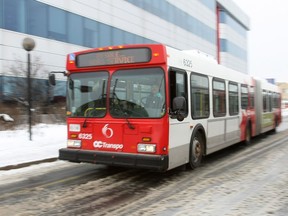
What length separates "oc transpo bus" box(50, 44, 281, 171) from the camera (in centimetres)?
722

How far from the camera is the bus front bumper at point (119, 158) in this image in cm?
698

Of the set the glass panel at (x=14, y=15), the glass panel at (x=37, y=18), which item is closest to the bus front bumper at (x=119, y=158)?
the glass panel at (x=14, y=15)

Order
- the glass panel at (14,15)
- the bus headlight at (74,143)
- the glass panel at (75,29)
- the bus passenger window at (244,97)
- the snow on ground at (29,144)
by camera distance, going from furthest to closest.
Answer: the glass panel at (75,29) < the glass panel at (14,15) < the bus passenger window at (244,97) < the snow on ground at (29,144) < the bus headlight at (74,143)

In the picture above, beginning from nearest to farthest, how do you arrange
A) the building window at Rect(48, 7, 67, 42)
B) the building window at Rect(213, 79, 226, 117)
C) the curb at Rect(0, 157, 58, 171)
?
the curb at Rect(0, 157, 58, 171) < the building window at Rect(213, 79, 226, 117) < the building window at Rect(48, 7, 67, 42)

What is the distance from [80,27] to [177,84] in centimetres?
1985

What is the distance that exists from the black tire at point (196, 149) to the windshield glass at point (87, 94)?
219cm

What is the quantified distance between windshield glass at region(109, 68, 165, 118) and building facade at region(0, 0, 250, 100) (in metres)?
13.1

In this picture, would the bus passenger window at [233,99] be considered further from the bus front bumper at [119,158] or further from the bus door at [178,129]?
the bus front bumper at [119,158]

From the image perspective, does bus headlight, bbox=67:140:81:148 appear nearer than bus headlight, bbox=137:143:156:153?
No

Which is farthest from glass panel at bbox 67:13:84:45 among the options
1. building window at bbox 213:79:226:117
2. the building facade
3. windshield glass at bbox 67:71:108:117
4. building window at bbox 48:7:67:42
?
windshield glass at bbox 67:71:108:117

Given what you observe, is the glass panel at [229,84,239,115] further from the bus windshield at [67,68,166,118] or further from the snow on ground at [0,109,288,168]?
the snow on ground at [0,109,288,168]

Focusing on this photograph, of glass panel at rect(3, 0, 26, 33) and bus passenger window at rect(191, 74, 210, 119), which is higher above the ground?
glass panel at rect(3, 0, 26, 33)

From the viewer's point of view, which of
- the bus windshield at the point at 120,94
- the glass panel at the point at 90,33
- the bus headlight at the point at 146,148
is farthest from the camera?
the glass panel at the point at 90,33

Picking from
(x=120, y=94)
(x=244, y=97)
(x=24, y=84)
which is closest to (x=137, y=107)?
(x=120, y=94)
